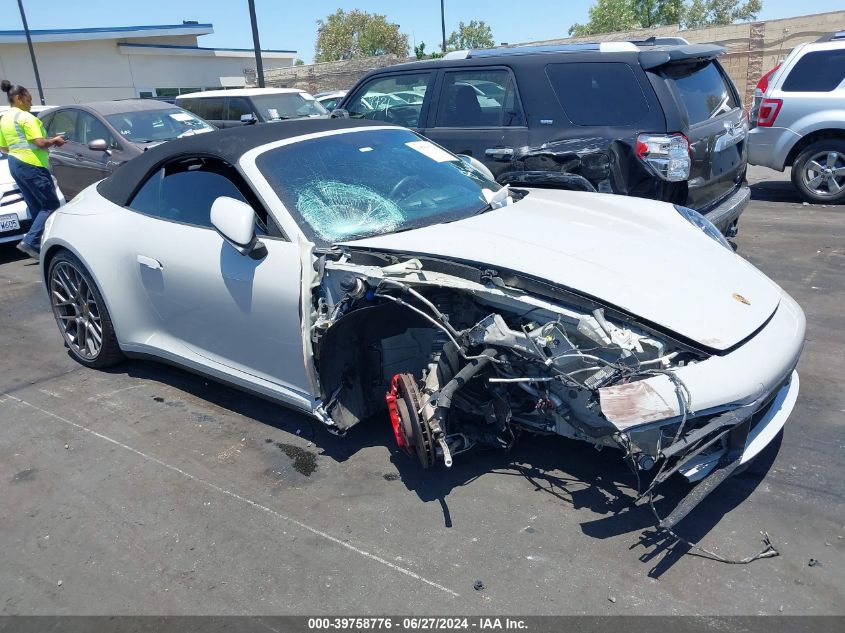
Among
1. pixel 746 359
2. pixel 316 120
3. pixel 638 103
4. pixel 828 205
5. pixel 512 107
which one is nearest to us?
pixel 746 359

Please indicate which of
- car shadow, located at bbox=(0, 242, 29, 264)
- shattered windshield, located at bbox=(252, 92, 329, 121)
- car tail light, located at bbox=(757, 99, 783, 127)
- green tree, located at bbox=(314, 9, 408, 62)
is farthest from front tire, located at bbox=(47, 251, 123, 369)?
green tree, located at bbox=(314, 9, 408, 62)

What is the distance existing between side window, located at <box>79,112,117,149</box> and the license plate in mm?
1602

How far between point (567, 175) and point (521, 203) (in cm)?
158

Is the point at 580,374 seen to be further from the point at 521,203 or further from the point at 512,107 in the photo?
the point at 512,107

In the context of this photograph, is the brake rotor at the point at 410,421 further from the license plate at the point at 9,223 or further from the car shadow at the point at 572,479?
the license plate at the point at 9,223

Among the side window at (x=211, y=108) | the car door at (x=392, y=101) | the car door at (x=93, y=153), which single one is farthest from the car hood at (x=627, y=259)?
the side window at (x=211, y=108)

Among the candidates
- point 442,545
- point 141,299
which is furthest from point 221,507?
point 141,299

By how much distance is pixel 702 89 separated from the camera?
6.05 meters

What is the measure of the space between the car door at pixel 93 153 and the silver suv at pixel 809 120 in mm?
8099

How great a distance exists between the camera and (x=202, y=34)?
121ft

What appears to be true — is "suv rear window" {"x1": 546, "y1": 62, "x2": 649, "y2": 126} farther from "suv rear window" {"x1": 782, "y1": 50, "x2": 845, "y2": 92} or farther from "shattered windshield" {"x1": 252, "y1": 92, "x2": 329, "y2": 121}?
"shattered windshield" {"x1": 252, "y1": 92, "x2": 329, "y2": 121}

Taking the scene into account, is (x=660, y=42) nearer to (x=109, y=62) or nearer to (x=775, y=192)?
(x=775, y=192)

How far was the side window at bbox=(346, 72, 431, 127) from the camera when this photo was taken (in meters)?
6.94

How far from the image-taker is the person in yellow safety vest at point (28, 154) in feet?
24.4
